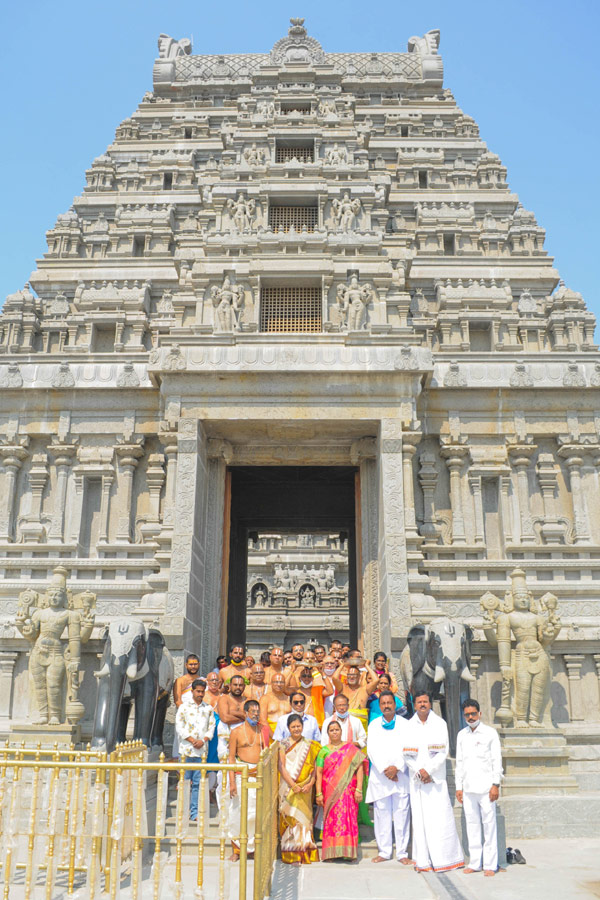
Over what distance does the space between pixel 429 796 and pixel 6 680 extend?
1061cm

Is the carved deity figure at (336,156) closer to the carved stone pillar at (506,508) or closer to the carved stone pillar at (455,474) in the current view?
the carved stone pillar at (455,474)

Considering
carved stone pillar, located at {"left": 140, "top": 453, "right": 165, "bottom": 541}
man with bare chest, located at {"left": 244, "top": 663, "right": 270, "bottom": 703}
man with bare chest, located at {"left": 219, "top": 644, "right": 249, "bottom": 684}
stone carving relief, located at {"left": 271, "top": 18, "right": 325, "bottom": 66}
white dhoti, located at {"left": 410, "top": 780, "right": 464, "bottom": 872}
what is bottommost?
white dhoti, located at {"left": 410, "top": 780, "right": 464, "bottom": 872}

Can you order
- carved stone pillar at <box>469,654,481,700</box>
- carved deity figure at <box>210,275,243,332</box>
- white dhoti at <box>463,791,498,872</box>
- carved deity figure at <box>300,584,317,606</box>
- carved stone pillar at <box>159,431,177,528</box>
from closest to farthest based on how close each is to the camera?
white dhoti at <box>463,791,498,872</box>
carved stone pillar at <box>469,654,481,700</box>
carved stone pillar at <box>159,431,177,528</box>
carved deity figure at <box>210,275,243,332</box>
carved deity figure at <box>300,584,317,606</box>

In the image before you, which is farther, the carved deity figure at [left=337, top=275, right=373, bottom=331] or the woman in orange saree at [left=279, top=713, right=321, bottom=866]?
the carved deity figure at [left=337, top=275, right=373, bottom=331]

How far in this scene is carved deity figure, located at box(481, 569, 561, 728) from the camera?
13664 mm

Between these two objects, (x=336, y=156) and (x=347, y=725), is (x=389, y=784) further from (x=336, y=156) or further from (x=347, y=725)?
(x=336, y=156)

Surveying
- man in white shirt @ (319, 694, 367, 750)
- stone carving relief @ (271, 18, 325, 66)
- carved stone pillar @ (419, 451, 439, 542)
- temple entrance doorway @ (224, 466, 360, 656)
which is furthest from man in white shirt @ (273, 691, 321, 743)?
stone carving relief @ (271, 18, 325, 66)

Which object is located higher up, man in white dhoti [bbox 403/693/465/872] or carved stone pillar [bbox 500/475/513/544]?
carved stone pillar [bbox 500/475/513/544]

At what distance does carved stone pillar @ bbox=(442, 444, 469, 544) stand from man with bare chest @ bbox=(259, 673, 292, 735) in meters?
9.72

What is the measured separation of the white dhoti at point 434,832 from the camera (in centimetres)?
927

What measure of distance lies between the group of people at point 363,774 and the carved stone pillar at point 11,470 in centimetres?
1132

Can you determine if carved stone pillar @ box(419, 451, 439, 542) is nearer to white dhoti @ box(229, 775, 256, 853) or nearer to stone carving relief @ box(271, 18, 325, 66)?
white dhoti @ box(229, 775, 256, 853)

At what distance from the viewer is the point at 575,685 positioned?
53.5 feet

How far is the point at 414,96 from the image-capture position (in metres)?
40.9
